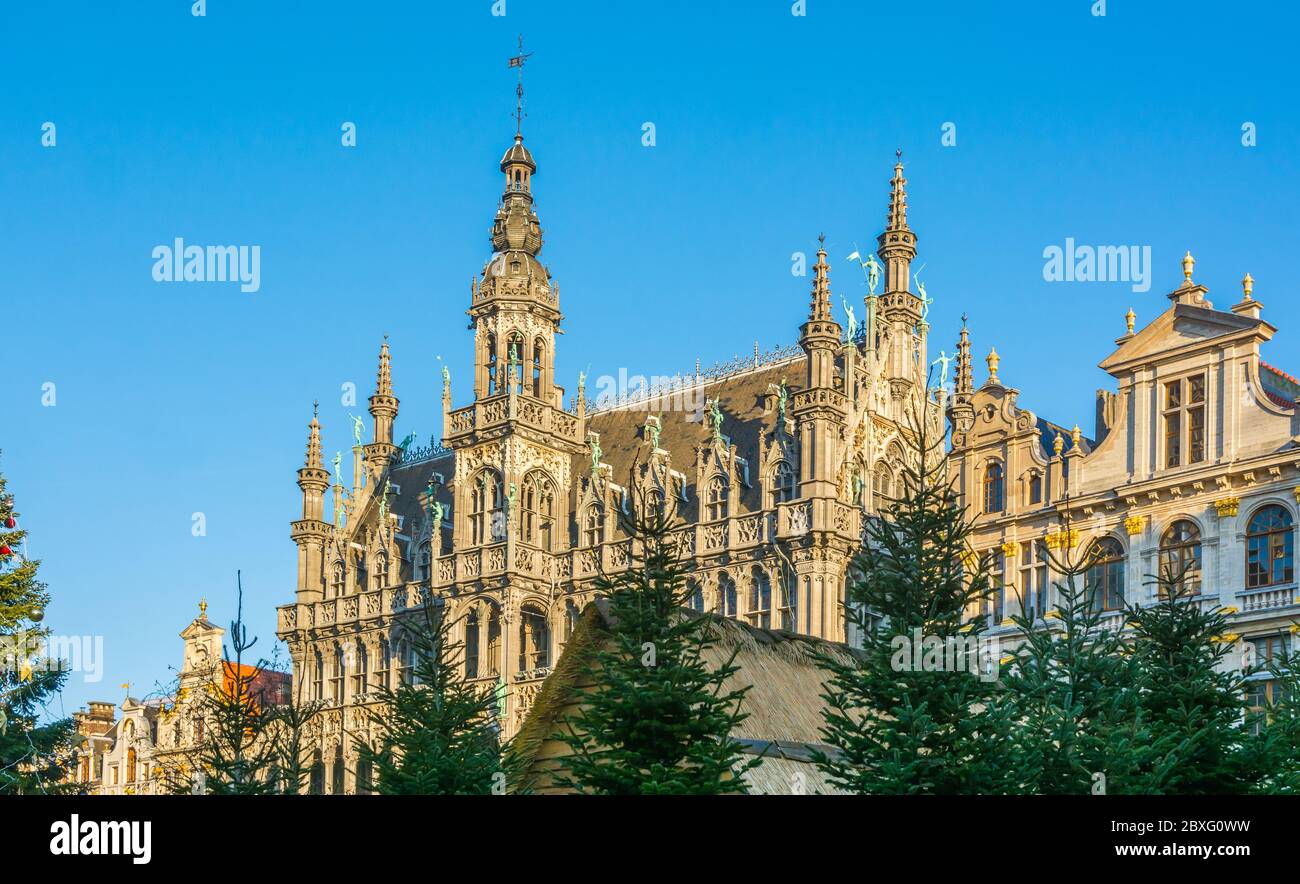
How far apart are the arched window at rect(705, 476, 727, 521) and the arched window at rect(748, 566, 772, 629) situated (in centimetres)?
249

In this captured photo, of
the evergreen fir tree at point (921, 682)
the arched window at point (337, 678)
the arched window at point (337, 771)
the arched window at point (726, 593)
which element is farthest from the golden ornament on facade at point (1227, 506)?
the arched window at point (337, 678)

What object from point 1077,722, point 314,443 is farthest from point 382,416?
point 1077,722

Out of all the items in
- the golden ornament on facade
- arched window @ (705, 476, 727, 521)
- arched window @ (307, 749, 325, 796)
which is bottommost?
arched window @ (307, 749, 325, 796)

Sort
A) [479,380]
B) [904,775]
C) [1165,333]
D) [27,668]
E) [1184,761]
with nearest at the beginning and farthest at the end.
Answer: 1. [904,775]
2. [1184,761]
3. [27,668]
4. [1165,333]
5. [479,380]

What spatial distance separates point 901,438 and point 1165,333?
14268 mm

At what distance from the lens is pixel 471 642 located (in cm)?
6525

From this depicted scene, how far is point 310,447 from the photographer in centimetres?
7631

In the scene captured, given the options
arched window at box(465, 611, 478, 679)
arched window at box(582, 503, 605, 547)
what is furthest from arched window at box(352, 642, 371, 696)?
arched window at box(582, 503, 605, 547)

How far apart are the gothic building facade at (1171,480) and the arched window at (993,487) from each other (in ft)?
0.13

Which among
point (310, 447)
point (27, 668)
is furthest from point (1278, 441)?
point (310, 447)

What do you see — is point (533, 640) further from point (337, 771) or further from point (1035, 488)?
point (1035, 488)

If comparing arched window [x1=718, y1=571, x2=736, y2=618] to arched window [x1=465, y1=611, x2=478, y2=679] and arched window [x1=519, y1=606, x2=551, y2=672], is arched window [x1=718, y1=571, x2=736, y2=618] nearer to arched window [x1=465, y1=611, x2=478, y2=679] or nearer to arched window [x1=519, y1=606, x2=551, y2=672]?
arched window [x1=519, y1=606, x2=551, y2=672]

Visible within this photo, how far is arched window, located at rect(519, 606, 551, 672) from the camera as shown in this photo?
208 feet
